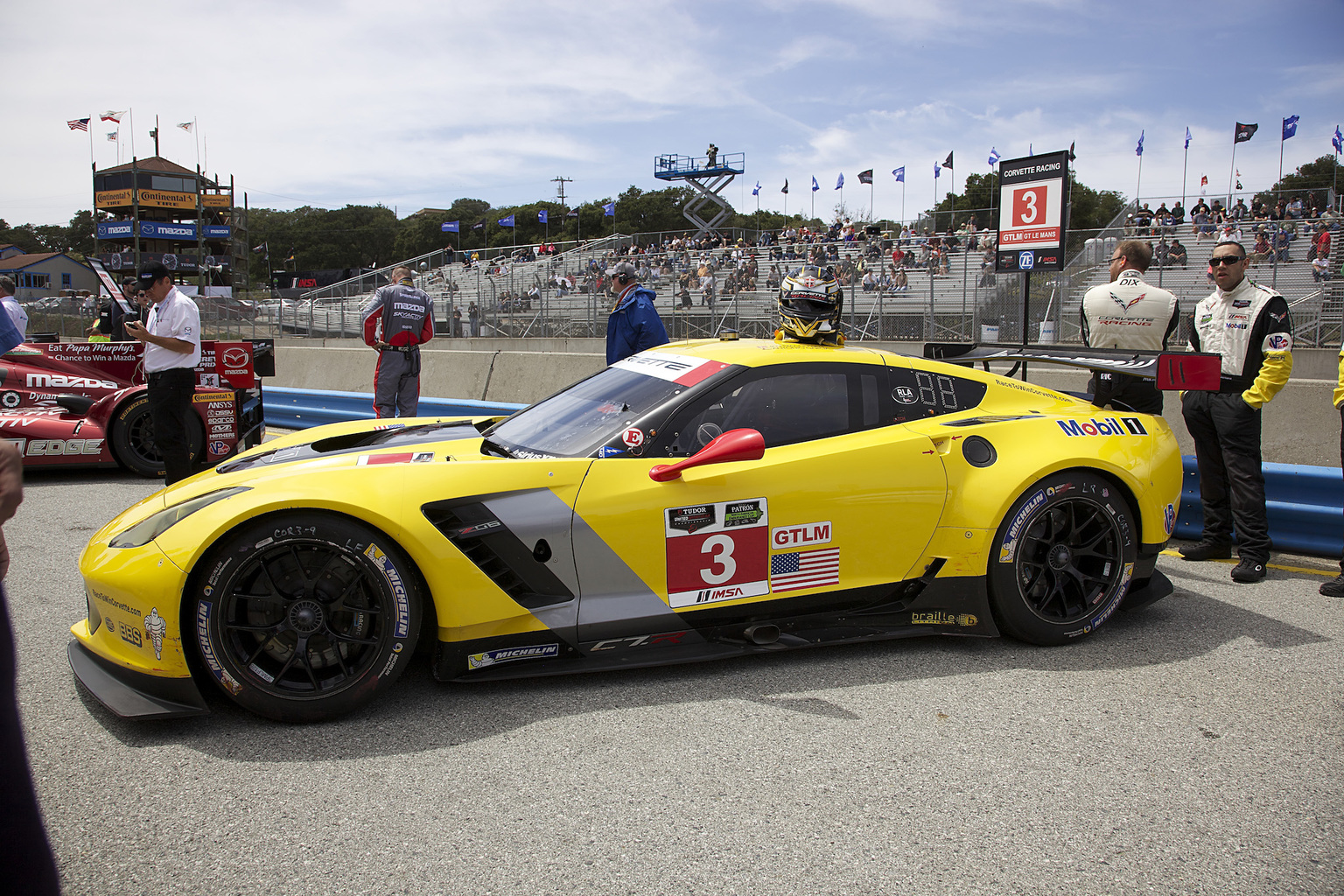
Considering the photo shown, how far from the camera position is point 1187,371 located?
4.01m

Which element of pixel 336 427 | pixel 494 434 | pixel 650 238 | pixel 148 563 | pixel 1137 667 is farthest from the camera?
pixel 650 238

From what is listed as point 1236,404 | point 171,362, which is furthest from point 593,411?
point 171,362

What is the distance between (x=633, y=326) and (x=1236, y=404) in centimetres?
400

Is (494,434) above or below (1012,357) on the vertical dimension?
below

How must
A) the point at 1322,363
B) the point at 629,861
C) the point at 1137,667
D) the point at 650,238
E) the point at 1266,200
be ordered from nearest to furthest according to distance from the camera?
the point at 629,861 → the point at 1137,667 → the point at 1322,363 → the point at 1266,200 → the point at 650,238

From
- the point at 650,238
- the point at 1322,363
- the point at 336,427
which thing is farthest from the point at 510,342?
the point at 336,427

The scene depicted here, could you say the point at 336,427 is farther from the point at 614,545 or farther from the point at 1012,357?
the point at 1012,357

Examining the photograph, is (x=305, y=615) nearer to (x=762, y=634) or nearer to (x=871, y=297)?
(x=762, y=634)

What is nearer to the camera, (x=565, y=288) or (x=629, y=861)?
(x=629, y=861)

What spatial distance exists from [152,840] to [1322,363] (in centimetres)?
1475

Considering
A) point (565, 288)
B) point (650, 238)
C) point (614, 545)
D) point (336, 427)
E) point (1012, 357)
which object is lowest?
point (614, 545)

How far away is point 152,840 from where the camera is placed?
230 centimetres

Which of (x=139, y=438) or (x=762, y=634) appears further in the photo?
(x=139, y=438)

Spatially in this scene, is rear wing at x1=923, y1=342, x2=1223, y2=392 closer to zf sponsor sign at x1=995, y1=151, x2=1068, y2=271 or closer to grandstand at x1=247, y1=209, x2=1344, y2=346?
zf sponsor sign at x1=995, y1=151, x2=1068, y2=271
